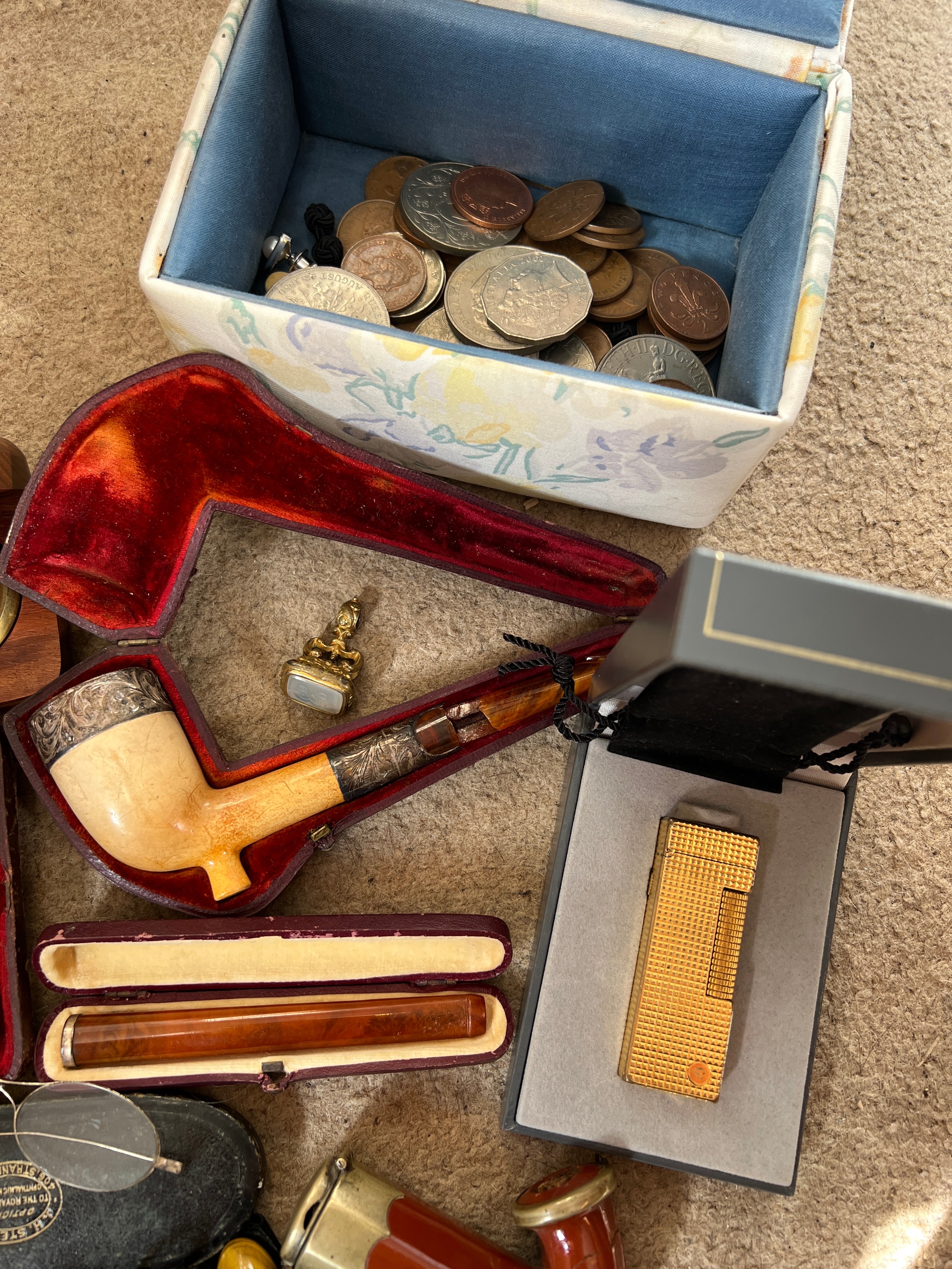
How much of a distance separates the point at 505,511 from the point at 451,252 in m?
0.42

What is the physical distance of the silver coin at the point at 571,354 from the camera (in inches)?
50.4

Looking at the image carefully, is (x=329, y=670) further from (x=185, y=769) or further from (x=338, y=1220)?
(x=338, y=1220)

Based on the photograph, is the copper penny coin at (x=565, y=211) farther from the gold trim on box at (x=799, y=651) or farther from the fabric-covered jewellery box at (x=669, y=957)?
the gold trim on box at (x=799, y=651)

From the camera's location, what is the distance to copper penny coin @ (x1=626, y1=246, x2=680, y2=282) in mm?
1380

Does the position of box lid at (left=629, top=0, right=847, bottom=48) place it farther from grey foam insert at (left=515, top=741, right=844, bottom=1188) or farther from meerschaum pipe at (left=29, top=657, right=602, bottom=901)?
grey foam insert at (left=515, top=741, right=844, bottom=1188)

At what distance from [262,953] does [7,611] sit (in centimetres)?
57

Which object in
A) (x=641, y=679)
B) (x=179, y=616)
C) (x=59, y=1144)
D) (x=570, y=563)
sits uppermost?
(x=641, y=679)

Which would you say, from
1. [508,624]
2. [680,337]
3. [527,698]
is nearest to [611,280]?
[680,337]

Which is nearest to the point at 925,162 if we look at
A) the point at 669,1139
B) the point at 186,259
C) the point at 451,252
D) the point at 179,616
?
the point at 451,252

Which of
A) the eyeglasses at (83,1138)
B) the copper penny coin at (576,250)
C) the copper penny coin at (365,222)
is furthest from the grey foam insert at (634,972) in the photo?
the copper penny coin at (365,222)

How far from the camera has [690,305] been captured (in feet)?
4.26

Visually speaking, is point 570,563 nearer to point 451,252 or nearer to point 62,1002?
point 451,252

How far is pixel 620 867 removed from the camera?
116 centimetres

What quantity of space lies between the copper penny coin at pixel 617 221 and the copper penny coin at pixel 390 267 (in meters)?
0.29
